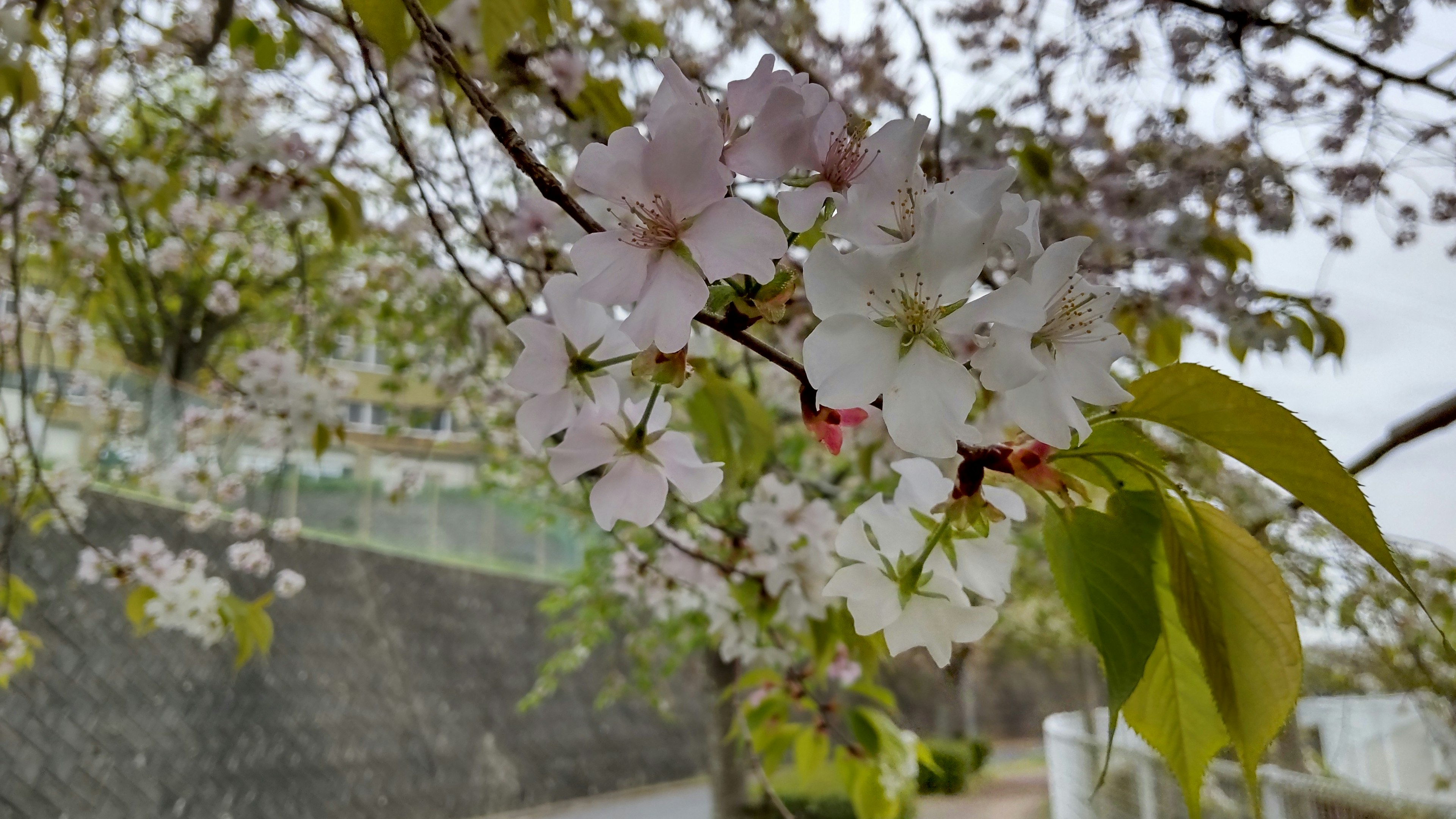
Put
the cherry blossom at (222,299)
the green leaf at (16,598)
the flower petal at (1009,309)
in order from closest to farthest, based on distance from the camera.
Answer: the flower petal at (1009,309) < the green leaf at (16,598) < the cherry blossom at (222,299)

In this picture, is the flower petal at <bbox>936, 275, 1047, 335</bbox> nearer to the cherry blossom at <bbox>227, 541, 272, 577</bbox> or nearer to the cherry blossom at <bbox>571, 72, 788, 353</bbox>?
the cherry blossom at <bbox>571, 72, 788, 353</bbox>

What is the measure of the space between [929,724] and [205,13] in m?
7.93

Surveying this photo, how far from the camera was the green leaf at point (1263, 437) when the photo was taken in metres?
0.24

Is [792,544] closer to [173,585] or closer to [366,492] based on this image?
[173,585]

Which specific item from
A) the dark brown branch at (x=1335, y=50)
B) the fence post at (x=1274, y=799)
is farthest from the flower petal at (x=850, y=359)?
the fence post at (x=1274, y=799)

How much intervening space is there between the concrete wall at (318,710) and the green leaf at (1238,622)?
3.32m

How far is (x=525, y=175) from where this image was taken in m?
0.25

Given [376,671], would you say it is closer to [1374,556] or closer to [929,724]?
[1374,556]

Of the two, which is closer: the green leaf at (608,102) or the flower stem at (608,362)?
the flower stem at (608,362)

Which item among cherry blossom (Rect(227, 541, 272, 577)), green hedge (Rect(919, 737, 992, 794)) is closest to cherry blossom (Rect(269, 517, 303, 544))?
cherry blossom (Rect(227, 541, 272, 577))

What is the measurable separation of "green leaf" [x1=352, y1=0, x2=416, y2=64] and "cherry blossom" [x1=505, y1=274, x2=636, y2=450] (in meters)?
0.16

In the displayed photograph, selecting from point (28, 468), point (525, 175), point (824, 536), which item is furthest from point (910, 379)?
point (28, 468)

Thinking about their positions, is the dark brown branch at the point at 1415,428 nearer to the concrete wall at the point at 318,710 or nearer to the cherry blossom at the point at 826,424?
the cherry blossom at the point at 826,424

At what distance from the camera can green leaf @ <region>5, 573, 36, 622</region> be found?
1.13 m
